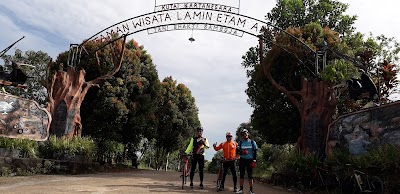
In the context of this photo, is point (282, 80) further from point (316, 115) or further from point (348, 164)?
point (348, 164)

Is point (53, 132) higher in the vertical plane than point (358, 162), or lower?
higher

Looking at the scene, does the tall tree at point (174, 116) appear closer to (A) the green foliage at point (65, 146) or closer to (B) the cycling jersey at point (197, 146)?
(A) the green foliage at point (65, 146)

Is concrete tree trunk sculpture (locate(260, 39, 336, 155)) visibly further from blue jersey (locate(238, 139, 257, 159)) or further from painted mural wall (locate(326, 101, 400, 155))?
blue jersey (locate(238, 139, 257, 159))

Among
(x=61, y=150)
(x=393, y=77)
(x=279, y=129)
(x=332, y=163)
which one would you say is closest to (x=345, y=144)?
(x=332, y=163)

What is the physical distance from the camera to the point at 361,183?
343 inches

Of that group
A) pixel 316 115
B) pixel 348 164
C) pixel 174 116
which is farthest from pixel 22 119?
pixel 174 116

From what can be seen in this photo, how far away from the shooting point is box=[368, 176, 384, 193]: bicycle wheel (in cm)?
832

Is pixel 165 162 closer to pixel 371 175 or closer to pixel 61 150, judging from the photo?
pixel 61 150

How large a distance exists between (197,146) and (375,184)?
439 cm

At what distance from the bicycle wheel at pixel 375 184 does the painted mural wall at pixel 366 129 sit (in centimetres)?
129

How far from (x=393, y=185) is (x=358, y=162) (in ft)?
3.91

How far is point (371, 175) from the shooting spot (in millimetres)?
8688

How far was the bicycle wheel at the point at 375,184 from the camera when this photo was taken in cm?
832

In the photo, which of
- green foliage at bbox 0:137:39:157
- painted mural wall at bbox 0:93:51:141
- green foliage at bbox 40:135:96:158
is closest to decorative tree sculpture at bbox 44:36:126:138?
green foliage at bbox 40:135:96:158
